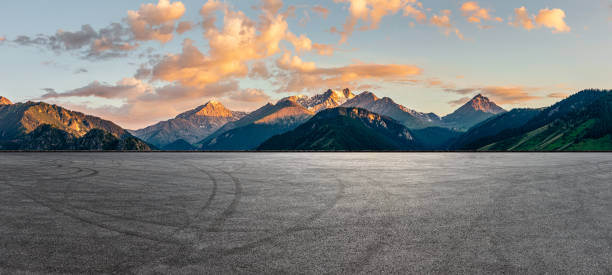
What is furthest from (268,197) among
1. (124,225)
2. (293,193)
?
(124,225)

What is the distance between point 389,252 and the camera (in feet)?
29.4

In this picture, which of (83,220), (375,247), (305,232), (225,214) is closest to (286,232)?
(305,232)

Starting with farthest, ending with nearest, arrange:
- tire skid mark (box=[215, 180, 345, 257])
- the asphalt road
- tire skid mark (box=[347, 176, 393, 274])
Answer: tire skid mark (box=[215, 180, 345, 257])
the asphalt road
tire skid mark (box=[347, 176, 393, 274])

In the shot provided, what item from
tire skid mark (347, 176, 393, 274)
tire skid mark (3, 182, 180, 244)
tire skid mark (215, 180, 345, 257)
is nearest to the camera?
tire skid mark (347, 176, 393, 274)

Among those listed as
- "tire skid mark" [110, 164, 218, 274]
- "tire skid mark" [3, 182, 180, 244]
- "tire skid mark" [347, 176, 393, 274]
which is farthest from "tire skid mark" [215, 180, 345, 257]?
"tire skid mark" [347, 176, 393, 274]

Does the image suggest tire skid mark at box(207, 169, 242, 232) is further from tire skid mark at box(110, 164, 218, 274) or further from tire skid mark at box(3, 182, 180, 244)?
tire skid mark at box(3, 182, 180, 244)

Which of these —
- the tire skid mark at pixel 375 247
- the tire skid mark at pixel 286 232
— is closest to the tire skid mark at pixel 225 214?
the tire skid mark at pixel 286 232

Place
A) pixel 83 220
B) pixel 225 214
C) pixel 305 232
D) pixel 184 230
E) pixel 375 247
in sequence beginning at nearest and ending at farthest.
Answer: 1. pixel 375 247
2. pixel 305 232
3. pixel 184 230
4. pixel 83 220
5. pixel 225 214

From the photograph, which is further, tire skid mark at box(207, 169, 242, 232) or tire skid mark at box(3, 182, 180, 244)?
tire skid mark at box(207, 169, 242, 232)

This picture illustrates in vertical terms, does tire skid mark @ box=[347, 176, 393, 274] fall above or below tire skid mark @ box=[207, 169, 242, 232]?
below

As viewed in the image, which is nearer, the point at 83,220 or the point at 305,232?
the point at 305,232

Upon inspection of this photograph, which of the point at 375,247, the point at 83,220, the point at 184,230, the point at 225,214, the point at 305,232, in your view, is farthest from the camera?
the point at 225,214

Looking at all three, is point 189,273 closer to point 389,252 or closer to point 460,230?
point 389,252

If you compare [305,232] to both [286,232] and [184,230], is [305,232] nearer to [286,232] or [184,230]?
[286,232]
